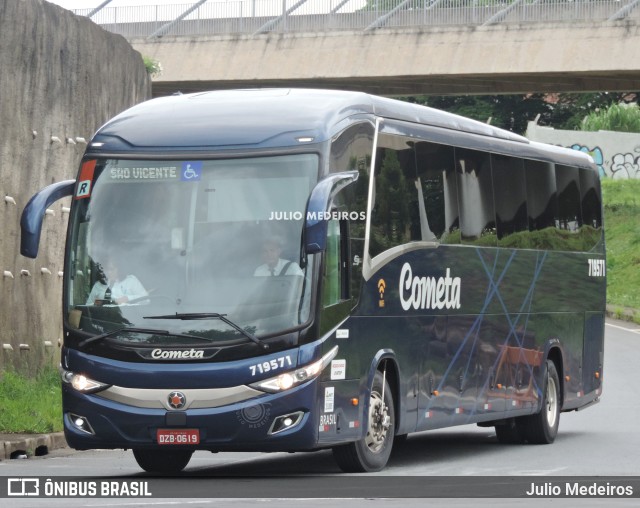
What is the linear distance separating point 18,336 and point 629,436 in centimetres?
759

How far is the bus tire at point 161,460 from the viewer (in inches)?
559

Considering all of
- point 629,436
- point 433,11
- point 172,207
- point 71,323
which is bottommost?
point 629,436

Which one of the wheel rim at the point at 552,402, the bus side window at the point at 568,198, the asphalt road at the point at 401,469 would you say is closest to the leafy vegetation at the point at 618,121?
the asphalt road at the point at 401,469

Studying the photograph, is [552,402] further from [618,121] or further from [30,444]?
[618,121]

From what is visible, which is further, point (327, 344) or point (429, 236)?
point (429, 236)

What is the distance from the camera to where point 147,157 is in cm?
1354

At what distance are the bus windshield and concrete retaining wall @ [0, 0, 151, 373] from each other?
21.3ft

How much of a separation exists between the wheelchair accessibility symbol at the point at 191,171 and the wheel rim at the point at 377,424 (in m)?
2.52

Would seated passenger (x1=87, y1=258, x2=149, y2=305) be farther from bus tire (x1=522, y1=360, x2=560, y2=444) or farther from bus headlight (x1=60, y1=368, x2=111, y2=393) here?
bus tire (x1=522, y1=360, x2=560, y2=444)

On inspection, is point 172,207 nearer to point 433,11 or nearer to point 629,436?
point 629,436

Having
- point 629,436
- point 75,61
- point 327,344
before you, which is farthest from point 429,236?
point 75,61

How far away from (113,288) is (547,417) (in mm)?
7791

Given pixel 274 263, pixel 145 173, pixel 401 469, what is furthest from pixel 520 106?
pixel 274 263

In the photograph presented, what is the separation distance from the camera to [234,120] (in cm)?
1368
